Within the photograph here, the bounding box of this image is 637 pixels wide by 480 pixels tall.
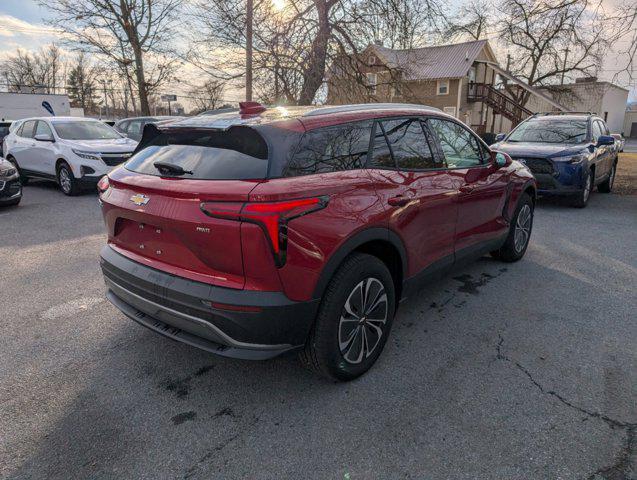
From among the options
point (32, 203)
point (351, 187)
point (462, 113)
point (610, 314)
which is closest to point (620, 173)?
point (610, 314)

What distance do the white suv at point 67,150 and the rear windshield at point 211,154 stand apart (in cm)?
756

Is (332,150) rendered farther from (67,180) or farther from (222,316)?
(67,180)

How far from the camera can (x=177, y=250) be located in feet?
8.54

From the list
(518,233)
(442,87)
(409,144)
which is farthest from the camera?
(442,87)

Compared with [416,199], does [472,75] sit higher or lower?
higher

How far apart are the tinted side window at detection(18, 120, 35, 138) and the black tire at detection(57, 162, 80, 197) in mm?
1728

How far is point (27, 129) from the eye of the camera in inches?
441

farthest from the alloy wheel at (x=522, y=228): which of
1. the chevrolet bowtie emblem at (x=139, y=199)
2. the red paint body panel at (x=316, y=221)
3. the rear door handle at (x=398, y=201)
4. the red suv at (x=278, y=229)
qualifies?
the chevrolet bowtie emblem at (x=139, y=199)

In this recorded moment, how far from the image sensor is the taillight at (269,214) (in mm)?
2285

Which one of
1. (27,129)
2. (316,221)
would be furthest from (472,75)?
(316,221)

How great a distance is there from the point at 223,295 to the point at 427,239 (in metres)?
1.75

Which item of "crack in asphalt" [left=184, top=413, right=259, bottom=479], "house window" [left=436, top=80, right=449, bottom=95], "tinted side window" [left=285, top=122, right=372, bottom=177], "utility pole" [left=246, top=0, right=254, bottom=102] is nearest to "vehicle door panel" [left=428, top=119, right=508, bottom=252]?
"tinted side window" [left=285, top=122, right=372, bottom=177]

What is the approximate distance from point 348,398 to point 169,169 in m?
1.80

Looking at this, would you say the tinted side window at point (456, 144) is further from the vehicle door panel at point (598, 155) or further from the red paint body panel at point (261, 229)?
the vehicle door panel at point (598, 155)
